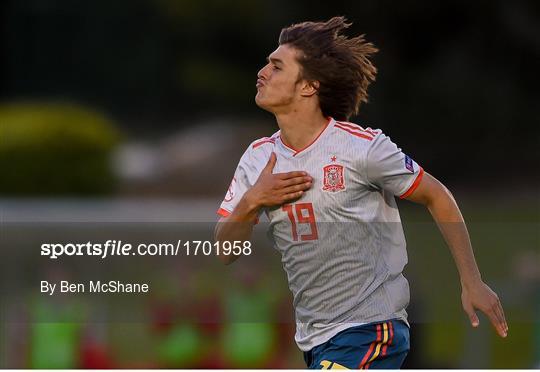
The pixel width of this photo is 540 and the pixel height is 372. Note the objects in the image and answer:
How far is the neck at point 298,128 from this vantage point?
4.66 m

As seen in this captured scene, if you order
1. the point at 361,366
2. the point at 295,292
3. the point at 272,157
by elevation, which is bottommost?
the point at 361,366

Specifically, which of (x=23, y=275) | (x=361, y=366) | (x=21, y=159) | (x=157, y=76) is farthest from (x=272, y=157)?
(x=157, y=76)

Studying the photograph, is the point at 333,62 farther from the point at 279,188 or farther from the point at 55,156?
the point at 55,156

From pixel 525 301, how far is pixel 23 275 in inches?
184

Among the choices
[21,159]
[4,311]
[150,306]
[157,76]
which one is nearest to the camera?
[150,306]

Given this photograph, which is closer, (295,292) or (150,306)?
(295,292)

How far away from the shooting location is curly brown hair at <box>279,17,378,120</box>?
4.65 metres

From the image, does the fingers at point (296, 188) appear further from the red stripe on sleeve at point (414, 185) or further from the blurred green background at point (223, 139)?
the blurred green background at point (223, 139)

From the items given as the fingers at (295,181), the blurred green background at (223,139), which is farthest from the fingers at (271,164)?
the blurred green background at (223,139)

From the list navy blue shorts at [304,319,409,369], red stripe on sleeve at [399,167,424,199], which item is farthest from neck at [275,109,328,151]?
navy blue shorts at [304,319,409,369]

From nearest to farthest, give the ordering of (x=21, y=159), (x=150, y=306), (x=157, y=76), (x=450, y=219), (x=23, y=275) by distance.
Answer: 1. (x=450, y=219)
2. (x=150, y=306)
3. (x=23, y=275)
4. (x=21, y=159)
5. (x=157, y=76)

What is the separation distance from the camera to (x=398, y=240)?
470 centimetres

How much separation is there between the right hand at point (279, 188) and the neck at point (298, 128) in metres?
0.16

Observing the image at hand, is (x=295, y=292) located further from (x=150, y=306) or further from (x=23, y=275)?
(x=23, y=275)
